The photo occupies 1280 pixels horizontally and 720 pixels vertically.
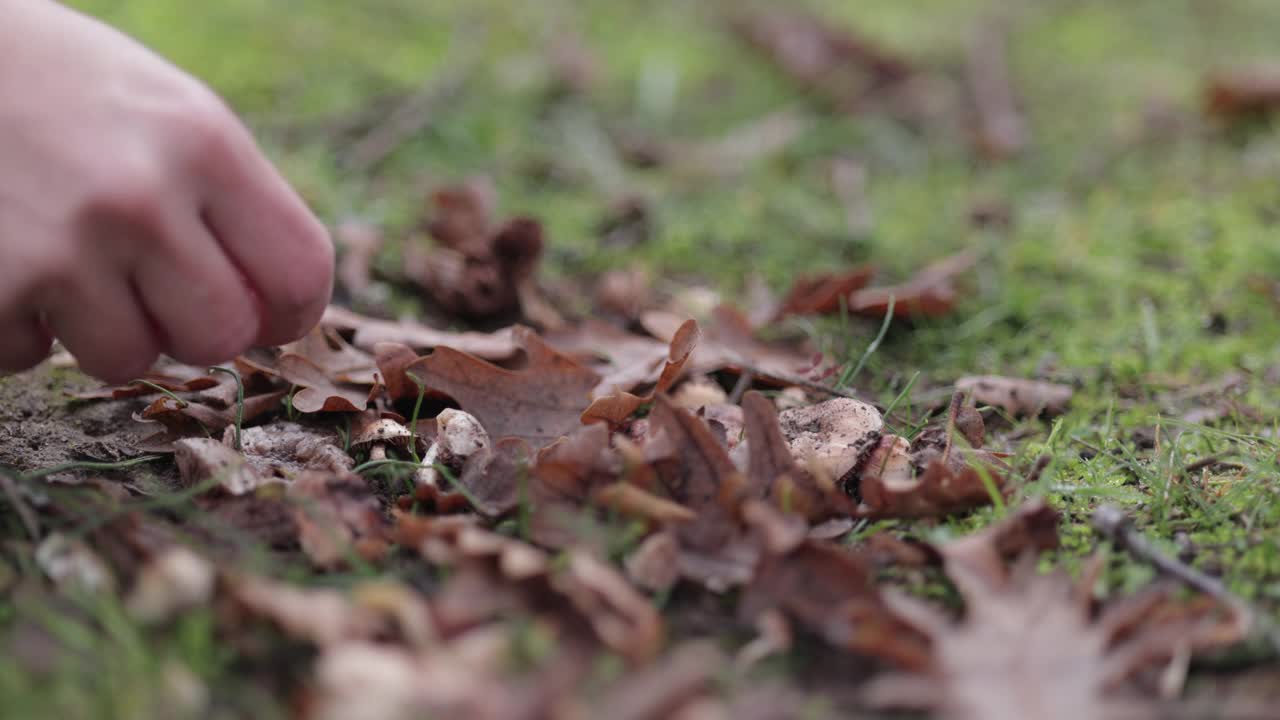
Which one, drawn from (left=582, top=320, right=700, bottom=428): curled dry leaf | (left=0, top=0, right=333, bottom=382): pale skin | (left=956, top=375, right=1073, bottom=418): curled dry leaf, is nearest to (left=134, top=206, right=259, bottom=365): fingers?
(left=0, top=0, right=333, bottom=382): pale skin

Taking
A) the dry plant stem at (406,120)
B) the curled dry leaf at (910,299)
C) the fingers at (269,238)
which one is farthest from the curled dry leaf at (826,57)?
the fingers at (269,238)

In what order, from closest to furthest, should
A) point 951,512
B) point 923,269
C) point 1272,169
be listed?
point 951,512 → point 923,269 → point 1272,169

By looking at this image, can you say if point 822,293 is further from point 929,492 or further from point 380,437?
point 380,437

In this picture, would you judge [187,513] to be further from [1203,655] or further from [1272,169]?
[1272,169]

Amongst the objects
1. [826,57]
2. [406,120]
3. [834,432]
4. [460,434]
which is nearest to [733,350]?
[834,432]

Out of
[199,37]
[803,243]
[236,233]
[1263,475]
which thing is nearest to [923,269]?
[803,243]
